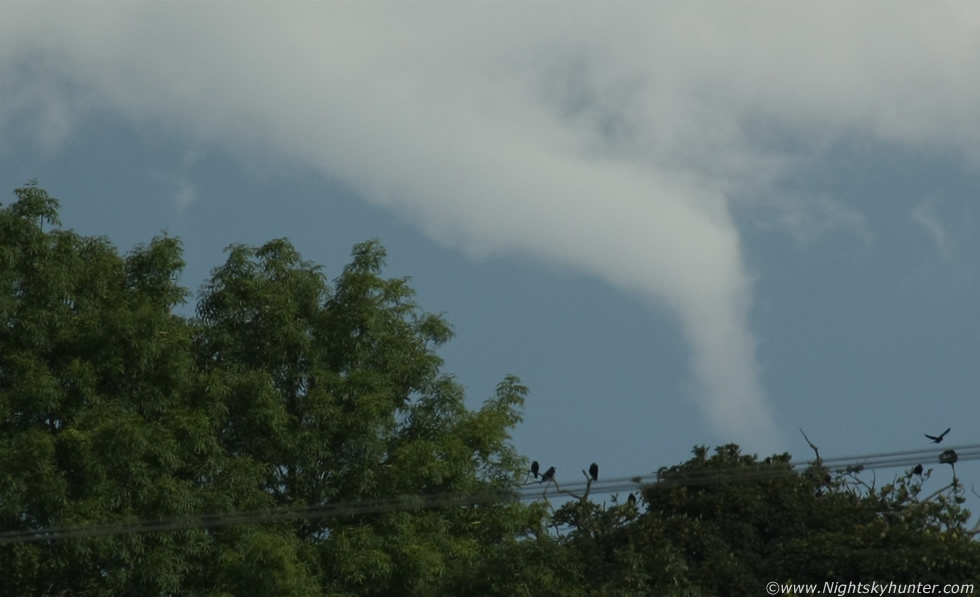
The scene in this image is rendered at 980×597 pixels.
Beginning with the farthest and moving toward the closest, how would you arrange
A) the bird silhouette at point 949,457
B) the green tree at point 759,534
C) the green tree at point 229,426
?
1. the green tree at point 229,426
2. the green tree at point 759,534
3. the bird silhouette at point 949,457

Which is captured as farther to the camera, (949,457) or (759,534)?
(759,534)

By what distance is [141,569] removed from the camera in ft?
72.4

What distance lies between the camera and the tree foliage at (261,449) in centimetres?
1977

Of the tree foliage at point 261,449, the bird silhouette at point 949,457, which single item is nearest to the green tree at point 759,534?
the tree foliage at point 261,449

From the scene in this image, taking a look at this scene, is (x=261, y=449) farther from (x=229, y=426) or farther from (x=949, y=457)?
(x=949, y=457)

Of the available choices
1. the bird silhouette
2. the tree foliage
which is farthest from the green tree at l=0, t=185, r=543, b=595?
the bird silhouette

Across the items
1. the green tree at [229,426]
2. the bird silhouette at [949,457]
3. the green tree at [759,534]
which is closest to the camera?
the bird silhouette at [949,457]

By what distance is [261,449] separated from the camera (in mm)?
23797

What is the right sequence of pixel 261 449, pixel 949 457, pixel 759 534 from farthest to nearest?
pixel 261 449, pixel 759 534, pixel 949 457

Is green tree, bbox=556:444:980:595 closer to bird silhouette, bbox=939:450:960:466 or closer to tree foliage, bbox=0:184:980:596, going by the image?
tree foliage, bbox=0:184:980:596

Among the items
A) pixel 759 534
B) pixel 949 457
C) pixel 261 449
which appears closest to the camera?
pixel 949 457

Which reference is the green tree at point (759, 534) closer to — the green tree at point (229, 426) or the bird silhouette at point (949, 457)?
the green tree at point (229, 426)

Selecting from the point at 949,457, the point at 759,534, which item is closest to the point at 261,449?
the point at 759,534

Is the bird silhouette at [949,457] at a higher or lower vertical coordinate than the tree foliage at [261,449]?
lower
